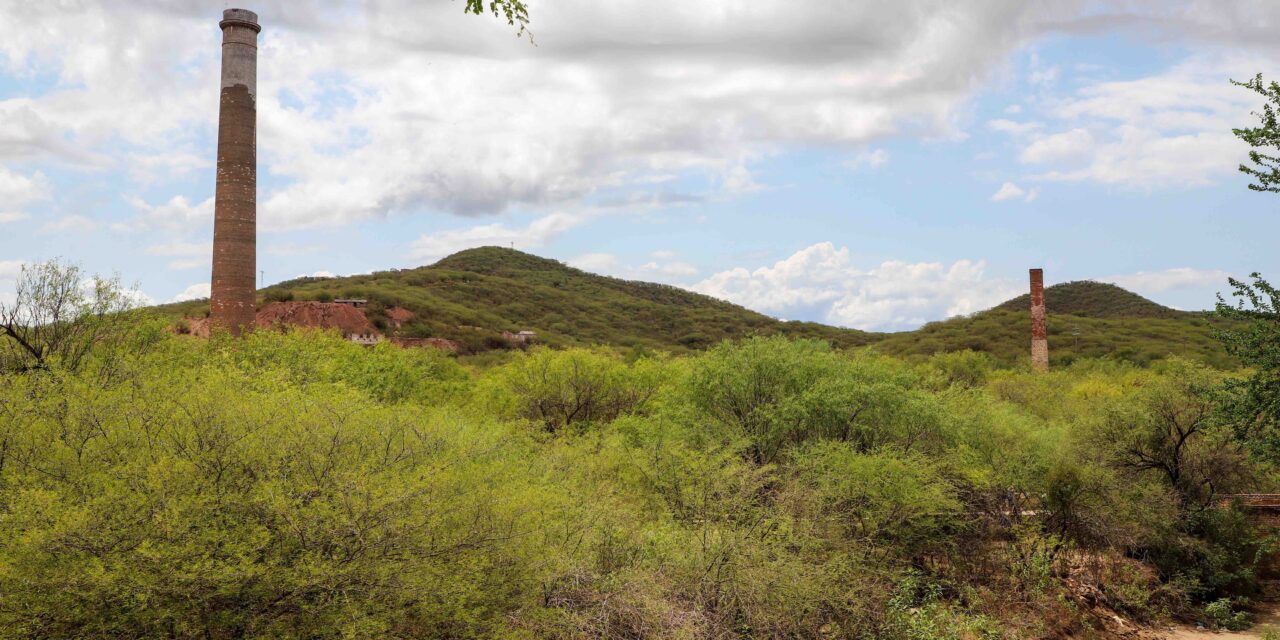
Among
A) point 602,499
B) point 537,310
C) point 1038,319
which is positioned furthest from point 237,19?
point 537,310

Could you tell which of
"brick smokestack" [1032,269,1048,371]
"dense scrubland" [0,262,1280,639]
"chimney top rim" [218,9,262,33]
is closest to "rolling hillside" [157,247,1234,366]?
"brick smokestack" [1032,269,1048,371]

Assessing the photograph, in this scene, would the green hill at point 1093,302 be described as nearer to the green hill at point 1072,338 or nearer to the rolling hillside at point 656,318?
the rolling hillside at point 656,318

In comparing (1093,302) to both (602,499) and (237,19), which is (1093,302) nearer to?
(237,19)

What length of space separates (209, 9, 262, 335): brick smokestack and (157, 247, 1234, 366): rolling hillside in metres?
36.7

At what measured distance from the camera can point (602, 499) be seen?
71.4 feet

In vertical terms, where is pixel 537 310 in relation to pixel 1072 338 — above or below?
above

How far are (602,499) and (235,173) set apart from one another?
1119 inches

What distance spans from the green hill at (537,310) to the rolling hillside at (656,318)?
24cm

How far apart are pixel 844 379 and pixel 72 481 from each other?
870 inches

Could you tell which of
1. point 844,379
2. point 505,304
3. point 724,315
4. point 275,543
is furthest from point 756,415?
point 724,315

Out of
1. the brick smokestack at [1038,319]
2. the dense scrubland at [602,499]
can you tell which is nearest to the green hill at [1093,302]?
the brick smokestack at [1038,319]

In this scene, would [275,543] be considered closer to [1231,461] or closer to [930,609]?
[930,609]

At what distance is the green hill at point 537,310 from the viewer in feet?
307

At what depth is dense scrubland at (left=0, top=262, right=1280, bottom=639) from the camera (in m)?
13.6
